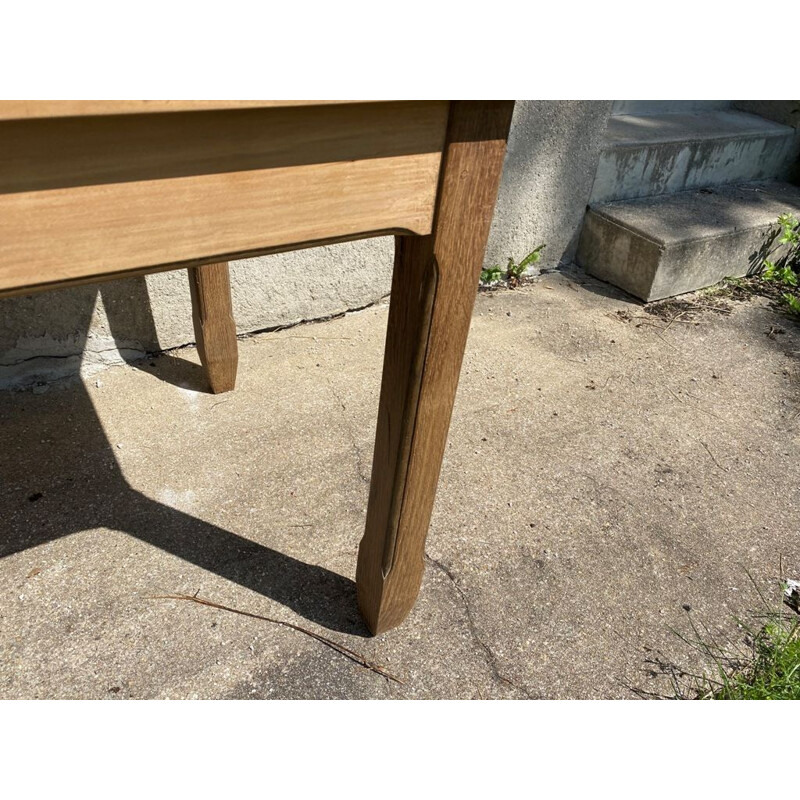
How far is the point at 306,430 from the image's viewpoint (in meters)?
2.22

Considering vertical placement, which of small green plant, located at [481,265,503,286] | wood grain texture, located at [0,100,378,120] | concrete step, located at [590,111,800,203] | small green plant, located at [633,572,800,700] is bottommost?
small green plant, located at [481,265,503,286]

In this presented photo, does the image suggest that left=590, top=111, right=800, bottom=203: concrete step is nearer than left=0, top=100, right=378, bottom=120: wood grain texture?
No

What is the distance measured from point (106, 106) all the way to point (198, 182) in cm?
14

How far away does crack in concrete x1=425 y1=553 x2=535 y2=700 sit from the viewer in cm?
151

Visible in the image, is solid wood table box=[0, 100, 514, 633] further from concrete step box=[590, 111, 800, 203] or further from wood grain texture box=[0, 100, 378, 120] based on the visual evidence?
concrete step box=[590, 111, 800, 203]

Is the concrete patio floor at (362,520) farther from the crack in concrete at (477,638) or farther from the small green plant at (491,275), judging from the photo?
the small green plant at (491,275)

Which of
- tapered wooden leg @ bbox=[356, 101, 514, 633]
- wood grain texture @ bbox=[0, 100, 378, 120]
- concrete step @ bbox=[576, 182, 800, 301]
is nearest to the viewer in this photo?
wood grain texture @ bbox=[0, 100, 378, 120]

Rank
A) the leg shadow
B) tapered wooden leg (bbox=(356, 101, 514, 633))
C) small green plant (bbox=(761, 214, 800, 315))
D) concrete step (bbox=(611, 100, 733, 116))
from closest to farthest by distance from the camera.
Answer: tapered wooden leg (bbox=(356, 101, 514, 633))
the leg shadow
small green plant (bbox=(761, 214, 800, 315))
concrete step (bbox=(611, 100, 733, 116))

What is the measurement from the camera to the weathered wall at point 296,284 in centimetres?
229

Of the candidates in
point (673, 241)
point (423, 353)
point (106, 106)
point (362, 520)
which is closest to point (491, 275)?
point (673, 241)

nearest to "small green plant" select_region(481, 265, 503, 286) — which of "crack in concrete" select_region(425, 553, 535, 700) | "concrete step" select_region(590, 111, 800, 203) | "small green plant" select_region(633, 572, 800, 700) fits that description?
"concrete step" select_region(590, 111, 800, 203)

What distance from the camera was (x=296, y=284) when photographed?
107 inches

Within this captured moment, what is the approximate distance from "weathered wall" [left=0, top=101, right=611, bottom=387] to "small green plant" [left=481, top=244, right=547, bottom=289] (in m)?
0.04

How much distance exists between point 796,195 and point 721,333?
4.51 feet
